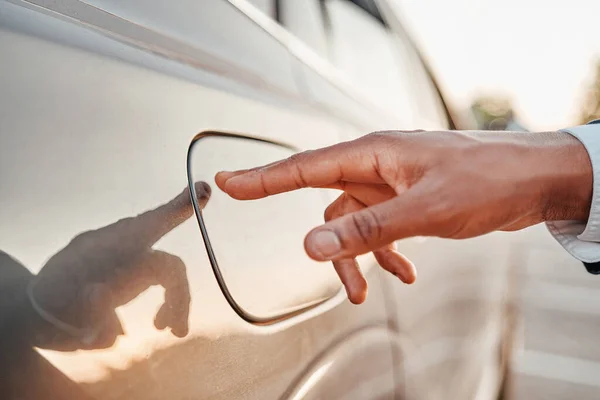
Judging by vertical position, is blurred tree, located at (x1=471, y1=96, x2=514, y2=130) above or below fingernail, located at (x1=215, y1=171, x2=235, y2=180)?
Result: below

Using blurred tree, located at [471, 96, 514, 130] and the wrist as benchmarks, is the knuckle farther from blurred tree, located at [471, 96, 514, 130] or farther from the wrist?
blurred tree, located at [471, 96, 514, 130]

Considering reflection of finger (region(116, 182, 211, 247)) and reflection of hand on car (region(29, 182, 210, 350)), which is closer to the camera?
reflection of hand on car (region(29, 182, 210, 350))

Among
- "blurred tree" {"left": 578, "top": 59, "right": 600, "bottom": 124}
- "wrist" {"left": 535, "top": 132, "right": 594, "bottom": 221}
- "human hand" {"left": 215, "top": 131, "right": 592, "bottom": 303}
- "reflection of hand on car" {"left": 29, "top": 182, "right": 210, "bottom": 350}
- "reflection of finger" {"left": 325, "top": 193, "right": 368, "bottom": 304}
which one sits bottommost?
"blurred tree" {"left": 578, "top": 59, "right": 600, "bottom": 124}

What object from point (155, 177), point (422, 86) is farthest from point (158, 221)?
point (422, 86)

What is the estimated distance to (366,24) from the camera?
2.57m

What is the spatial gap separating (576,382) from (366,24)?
8.52 feet

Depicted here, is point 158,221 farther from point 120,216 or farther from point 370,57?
point 370,57

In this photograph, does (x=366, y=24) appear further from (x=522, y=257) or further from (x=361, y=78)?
(x=522, y=257)

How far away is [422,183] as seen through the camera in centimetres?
111

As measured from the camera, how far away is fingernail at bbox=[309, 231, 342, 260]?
1.01 meters

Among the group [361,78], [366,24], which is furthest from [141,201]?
[366,24]

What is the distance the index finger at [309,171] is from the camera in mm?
1123

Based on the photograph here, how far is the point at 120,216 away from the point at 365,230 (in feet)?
1.25

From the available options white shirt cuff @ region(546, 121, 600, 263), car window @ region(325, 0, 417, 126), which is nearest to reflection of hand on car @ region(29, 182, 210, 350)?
white shirt cuff @ region(546, 121, 600, 263)
